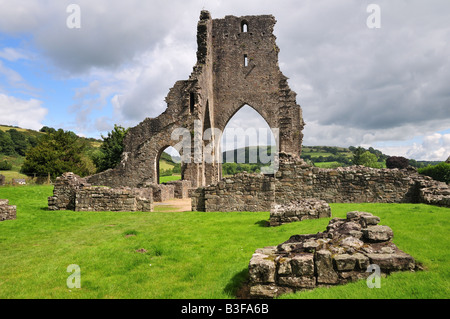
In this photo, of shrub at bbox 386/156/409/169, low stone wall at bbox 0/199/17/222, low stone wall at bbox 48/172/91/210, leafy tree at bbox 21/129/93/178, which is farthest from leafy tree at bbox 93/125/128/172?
shrub at bbox 386/156/409/169

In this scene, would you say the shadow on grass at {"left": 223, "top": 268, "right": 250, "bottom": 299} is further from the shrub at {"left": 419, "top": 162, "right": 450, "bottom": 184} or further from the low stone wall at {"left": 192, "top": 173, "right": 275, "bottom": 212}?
the shrub at {"left": 419, "top": 162, "right": 450, "bottom": 184}

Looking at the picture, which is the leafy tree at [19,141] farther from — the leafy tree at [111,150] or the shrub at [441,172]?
the shrub at [441,172]

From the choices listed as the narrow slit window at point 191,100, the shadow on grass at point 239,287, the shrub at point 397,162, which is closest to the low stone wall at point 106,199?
the shadow on grass at point 239,287

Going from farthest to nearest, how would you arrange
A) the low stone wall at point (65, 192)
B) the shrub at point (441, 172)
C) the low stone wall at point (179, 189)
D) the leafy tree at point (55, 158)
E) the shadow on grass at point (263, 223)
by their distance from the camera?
the leafy tree at point (55, 158) < the low stone wall at point (179, 189) < the shrub at point (441, 172) < the low stone wall at point (65, 192) < the shadow on grass at point (263, 223)

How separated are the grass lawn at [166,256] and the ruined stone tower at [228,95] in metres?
15.1

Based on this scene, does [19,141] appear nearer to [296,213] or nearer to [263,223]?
[263,223]

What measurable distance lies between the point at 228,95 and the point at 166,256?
24018 mm

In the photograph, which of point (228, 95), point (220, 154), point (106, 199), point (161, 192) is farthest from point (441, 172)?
point (106, 199)

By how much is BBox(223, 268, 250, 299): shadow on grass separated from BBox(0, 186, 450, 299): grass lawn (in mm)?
31

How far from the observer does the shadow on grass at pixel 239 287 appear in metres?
4.35

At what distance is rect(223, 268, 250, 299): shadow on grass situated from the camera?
4.35 meters

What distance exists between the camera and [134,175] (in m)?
25.5

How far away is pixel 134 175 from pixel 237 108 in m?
11.4

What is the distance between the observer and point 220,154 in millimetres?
31141
